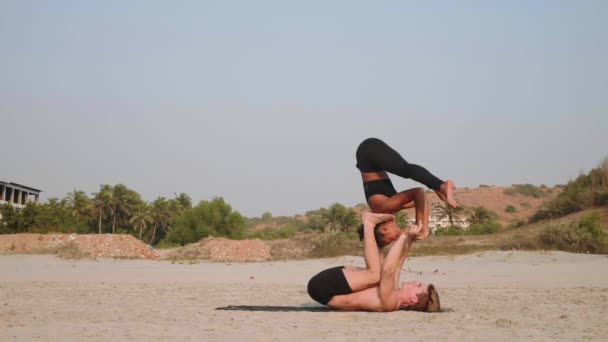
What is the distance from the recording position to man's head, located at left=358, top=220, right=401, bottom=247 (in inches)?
329

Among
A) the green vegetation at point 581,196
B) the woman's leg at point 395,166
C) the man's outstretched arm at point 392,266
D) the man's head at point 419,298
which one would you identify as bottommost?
the man's head at point 419,298

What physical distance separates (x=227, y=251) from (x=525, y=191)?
6355cm

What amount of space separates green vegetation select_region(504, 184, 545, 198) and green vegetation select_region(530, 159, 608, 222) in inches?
2035

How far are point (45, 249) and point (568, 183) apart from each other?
23.8 meters

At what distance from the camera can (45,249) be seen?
2858 centimetres

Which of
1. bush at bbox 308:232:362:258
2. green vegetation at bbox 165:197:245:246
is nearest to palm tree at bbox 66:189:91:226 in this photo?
green vegetation at bbox 165:197:245:246

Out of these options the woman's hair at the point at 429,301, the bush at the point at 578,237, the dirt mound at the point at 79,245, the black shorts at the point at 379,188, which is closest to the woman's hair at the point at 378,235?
the black shorts at the point at 379,188

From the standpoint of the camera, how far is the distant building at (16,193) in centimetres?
7594

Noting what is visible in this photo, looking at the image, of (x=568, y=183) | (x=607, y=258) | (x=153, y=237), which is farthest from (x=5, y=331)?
(x=153, y=237)

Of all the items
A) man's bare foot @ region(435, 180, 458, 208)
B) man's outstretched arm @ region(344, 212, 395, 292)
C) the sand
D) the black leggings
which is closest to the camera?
the sand

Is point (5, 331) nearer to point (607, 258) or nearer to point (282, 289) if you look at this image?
point (282, 289)

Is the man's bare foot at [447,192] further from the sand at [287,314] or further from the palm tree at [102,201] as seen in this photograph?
the palm tree at [102,201]

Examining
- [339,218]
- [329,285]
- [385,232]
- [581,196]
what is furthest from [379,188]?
[339,218]

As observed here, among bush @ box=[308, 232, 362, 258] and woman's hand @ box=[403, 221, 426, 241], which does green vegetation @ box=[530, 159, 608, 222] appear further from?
woman's hand @ box=[403, 221, 426, 241]
